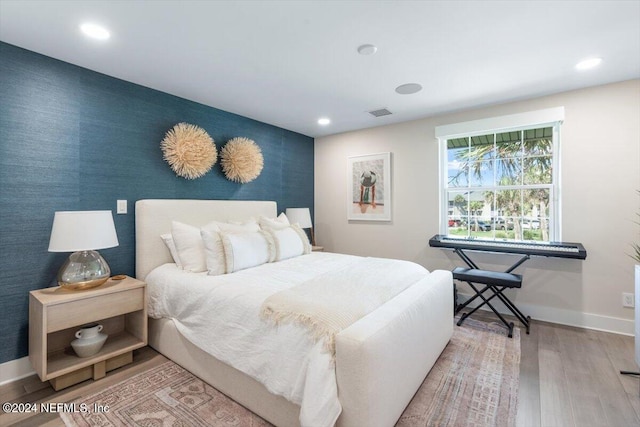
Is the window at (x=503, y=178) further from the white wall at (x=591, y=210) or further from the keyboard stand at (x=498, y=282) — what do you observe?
the keyboard stand at (x=498, y=282)

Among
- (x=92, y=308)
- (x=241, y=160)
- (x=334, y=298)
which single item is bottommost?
(x=92, y=308)

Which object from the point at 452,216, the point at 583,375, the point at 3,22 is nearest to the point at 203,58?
the point at 3,22

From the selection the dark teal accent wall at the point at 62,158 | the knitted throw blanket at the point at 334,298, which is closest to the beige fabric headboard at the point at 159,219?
the dark teal accent wall at the point at 62,158

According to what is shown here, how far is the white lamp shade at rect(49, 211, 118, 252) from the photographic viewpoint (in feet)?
6.58

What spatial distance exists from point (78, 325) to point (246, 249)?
1.26 m

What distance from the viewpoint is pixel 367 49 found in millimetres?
2184

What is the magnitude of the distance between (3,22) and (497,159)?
4.45 meters

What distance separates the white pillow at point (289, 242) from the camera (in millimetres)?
2914

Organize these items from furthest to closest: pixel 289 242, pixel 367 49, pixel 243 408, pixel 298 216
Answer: pixel 298 216
pixel 289 242
pixel 367 49
pixel 243 408

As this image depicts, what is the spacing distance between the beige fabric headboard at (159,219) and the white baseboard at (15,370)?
36.0 inches

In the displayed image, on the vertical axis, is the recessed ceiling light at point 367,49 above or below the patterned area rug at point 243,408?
above

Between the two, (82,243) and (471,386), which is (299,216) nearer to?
(82,243)

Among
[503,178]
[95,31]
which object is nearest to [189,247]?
[95,31]

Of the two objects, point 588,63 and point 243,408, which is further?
point 588,63
